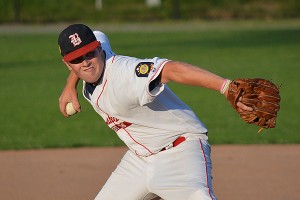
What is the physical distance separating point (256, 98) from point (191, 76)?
1.45ft

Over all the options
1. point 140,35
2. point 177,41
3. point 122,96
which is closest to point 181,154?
point 122,96

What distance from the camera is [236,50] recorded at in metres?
26.6

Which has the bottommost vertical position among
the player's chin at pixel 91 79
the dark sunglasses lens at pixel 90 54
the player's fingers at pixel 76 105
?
the player's fingers at pixel 76 105

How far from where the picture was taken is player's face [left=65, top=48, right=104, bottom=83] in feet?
18.8

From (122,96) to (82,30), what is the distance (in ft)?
1.80

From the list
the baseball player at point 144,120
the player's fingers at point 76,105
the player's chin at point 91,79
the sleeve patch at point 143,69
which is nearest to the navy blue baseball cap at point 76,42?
the baseball player at point 144,120

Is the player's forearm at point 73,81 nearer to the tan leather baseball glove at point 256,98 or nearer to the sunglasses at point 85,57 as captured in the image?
the sunglasses at point 85,57

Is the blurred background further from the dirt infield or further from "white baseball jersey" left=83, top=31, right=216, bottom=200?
"white baseball jersey" left=83, top=31, right=216, bottom=200

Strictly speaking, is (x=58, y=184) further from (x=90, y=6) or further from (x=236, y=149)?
(x=90, y=6)

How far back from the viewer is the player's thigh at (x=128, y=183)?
6.11 meters

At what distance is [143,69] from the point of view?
559cm

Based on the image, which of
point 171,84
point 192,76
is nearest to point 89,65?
point 192,76

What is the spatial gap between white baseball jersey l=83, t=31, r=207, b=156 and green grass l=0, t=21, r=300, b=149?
592 centimetres

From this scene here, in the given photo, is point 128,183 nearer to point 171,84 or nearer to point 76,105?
point 76,105
